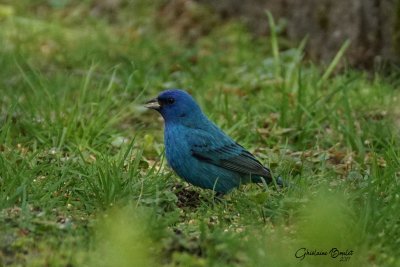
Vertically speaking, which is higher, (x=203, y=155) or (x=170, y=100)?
(x=170, y=100)

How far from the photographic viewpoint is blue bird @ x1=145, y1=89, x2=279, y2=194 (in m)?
4.65

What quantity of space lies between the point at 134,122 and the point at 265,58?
193cm

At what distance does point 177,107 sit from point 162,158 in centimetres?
30

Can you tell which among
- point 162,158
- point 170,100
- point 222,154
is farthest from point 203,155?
point 170,100

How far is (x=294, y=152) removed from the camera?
5.53m

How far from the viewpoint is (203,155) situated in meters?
4.72

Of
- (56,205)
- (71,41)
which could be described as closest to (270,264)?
(56,205)

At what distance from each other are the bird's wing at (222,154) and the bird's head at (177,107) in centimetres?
15

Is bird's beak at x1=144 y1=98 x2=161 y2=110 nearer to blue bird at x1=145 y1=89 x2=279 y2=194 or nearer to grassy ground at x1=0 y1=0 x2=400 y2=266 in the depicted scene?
blue bird at x1=145 y1=89 x2=279 y2=194

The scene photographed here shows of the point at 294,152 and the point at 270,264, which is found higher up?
the point at 270,264

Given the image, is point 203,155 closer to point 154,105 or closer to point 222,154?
point 222,154

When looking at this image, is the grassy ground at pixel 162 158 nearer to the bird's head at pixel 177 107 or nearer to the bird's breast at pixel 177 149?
the bird's breast at pixel 177 149

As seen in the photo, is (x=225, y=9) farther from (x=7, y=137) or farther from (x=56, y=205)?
(x=56, y=205)

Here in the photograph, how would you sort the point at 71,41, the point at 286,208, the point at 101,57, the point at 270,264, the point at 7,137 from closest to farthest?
the point at 270,264, the point at 286,208, the point at 7,137, the point at 101,57, the point at 71,41
